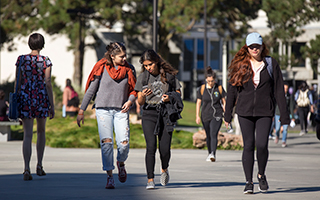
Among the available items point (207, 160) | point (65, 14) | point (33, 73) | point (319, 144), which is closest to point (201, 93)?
point (207, 160)

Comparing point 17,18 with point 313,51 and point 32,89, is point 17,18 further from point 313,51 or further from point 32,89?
point 32,89

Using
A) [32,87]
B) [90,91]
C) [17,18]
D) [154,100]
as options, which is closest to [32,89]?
[32,87]

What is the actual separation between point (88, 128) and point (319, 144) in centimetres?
635

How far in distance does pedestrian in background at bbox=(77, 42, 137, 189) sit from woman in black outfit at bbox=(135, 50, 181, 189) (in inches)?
8.0

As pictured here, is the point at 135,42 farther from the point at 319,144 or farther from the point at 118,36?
the point at 319,144

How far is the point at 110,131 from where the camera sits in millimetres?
7258

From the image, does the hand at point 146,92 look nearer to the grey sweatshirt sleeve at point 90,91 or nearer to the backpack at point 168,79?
the backpack at point 168,79

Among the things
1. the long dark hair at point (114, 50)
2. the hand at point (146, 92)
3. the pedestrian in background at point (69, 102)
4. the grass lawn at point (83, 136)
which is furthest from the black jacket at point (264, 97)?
the pedestrian in background at point (69, 102)

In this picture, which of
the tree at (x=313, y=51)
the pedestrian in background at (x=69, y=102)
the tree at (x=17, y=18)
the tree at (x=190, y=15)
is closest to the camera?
the pedestrian in background at (x=69, y=102)

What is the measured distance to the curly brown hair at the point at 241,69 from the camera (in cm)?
692

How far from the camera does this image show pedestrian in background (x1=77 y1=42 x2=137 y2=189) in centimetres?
725

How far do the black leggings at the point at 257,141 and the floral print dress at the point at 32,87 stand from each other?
281cm

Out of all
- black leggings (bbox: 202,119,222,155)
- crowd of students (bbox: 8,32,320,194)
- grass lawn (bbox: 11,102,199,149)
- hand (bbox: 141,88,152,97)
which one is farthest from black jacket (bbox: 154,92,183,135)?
grass lawn (bbox: 11,102,199,149)

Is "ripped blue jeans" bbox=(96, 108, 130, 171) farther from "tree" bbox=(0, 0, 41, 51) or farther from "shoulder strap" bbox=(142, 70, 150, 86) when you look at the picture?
"tree" bbox=(0, 0, 41, 51)
